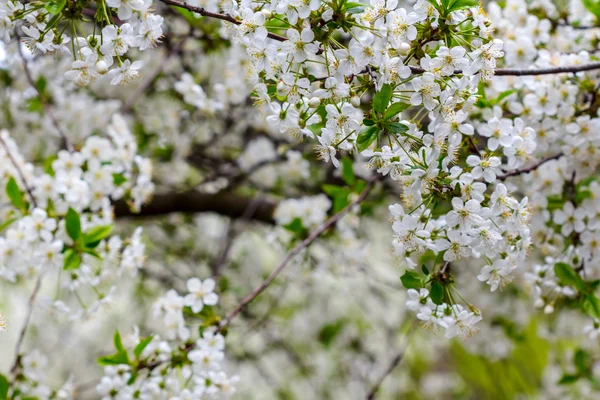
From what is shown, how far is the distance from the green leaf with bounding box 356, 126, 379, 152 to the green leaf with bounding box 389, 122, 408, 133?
0.03 meters

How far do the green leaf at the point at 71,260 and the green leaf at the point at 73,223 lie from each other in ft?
0.14

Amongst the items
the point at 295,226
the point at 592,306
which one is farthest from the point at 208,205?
the point at 592,306

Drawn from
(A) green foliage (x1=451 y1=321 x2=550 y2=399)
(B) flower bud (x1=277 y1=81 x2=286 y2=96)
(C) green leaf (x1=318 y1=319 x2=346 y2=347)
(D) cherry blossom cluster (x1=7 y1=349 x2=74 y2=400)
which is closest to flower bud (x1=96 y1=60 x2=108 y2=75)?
(B) flower bud (x1=277 y1=81 x2=286 y2=96)

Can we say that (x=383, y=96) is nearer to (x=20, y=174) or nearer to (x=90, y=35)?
(x=90, y=35)

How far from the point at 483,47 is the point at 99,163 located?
4.04ft

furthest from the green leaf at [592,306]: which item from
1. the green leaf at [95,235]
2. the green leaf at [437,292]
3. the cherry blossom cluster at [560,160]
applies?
the green leaf at [95,235]

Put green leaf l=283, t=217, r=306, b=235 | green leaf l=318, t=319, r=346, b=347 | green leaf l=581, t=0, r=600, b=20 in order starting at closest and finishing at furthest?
green leaf l=581, t=0, r=600, b=20
green leaf l=283, t=217, r=306, b=235
green leaf l=318, t=319, r=346, b=347

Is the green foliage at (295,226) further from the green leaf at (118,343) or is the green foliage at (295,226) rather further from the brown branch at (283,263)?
the green leaf at (118,343)

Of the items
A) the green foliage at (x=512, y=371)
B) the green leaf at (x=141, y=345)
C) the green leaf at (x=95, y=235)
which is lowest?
the green foliage at (x=512, y=371)

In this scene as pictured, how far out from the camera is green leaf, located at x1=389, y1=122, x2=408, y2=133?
0.99 m

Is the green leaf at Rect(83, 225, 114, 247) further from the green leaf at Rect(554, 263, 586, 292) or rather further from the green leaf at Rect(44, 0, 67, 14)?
the green leaf at Rect(554, 263, 586, 292)

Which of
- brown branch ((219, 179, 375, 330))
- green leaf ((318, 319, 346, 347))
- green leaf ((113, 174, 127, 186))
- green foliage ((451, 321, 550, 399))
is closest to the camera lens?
brown branch ((219, 179, 375, 330))

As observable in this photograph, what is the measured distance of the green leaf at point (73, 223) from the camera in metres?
1.53

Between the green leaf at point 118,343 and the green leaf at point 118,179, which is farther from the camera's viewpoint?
the green leaf at point 118,179
